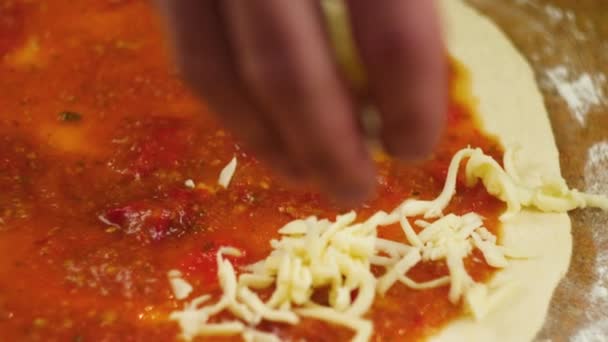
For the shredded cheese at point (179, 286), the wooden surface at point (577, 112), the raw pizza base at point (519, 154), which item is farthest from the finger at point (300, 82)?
the wooden surface at point (577, 112)

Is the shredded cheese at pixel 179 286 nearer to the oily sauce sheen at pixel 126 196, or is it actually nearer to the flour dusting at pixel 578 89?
the oily sauce sheen at pixel 126 196

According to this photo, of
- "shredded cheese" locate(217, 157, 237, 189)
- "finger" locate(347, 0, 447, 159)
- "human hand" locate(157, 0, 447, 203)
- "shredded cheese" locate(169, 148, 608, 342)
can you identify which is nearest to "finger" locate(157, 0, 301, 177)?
"human hand" locate(157, 0, 447, 203)

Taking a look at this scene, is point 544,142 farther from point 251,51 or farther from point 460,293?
point 251,51

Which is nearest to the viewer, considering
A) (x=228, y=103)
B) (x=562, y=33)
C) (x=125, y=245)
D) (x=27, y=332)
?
(x=228, y=103)

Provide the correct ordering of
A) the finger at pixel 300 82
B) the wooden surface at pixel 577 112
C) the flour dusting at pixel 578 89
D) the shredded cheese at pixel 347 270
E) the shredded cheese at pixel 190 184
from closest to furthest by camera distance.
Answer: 1. the finger at pixel 300 82
2. the shredded cheese at pixel 347 270
3. the wooden surface at pixel 577 112
4. the shredded cheese at pixel 190 184
5. the flour dusting at pixel 578 89

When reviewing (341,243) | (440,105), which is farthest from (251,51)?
(341,243)

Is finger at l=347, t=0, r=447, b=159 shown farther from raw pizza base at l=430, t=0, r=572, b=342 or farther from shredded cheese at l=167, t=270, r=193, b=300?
shredded cheese at l=167, t=270, r=193, b=300

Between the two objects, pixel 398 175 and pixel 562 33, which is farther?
pixel 562 33
